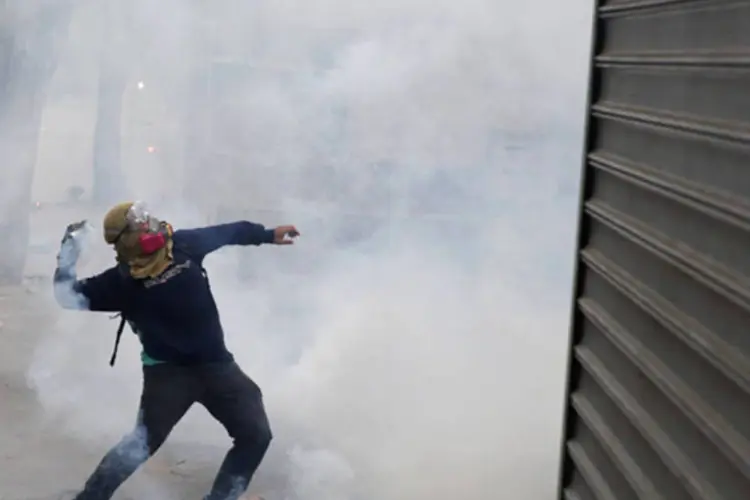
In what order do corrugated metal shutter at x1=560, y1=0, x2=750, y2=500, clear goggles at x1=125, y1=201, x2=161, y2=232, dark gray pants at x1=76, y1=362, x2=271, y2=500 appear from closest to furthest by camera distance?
corrugated metal shutter at x1=560, y1=0, x2=750, y2=500, clear goggles at x1=125, y1=201, x2=161, y2=232, dark gray pants at x1=76, y1=362, x2=271, y2=500

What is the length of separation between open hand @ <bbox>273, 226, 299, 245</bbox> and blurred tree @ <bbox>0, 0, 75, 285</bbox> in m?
0.68

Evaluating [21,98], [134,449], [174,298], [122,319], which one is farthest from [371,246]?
[21,98]

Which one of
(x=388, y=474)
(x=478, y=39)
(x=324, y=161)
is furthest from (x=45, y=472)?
(x=478, y=39)

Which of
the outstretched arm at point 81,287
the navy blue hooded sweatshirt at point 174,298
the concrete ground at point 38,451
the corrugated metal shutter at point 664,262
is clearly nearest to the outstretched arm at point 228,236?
the navy blue hooded sweatshirt at point 174,298

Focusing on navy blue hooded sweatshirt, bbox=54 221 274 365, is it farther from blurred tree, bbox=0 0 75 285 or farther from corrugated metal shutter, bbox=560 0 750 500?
corrugated metal shutter, bbox=560 0 750 500

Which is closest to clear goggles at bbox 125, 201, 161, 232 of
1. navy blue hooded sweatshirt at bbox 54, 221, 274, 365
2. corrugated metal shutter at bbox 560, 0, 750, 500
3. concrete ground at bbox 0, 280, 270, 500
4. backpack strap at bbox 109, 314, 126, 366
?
navy blue hooded sweatshirt at bbox 54, 221, 274, 365

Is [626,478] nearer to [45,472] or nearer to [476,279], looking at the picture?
[476,279]

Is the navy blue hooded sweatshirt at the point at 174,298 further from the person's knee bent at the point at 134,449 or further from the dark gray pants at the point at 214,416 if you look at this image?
the person's knee bent at the point at 134,449

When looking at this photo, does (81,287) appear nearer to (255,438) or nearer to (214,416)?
(214,416)

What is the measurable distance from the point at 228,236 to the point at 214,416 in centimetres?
47

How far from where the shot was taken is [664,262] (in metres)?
1.27

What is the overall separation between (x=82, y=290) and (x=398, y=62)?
1.01 meters

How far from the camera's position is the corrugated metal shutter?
3.45 feet

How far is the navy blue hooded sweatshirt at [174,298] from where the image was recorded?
2.31 metres
